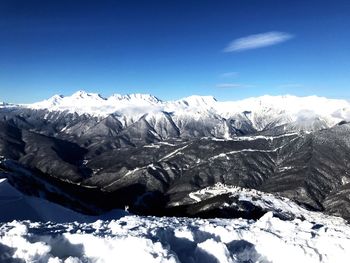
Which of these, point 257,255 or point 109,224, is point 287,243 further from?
point 109,224

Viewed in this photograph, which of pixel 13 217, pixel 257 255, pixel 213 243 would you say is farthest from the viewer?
pixel 13 217

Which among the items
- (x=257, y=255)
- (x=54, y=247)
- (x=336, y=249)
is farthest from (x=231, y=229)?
(x=54, y=247)

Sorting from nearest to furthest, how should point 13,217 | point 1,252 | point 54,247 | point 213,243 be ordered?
point 1,252
point 54,247
point 213,243
point 13,217

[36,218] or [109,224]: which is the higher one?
[109,224]

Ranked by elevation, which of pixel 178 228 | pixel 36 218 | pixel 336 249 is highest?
pixel 178 228

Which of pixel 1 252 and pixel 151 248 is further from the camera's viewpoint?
pixel 151 248

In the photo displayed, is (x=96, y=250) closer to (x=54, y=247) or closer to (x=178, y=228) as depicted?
(x=54, y=247)
